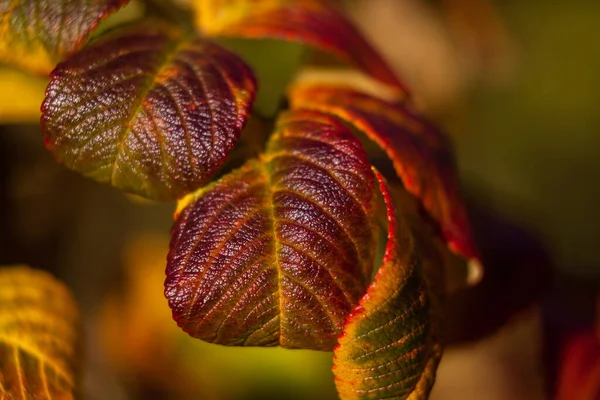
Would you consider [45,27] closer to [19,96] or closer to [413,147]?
[19,96]

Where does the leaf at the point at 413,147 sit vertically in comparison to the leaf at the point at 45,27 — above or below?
below

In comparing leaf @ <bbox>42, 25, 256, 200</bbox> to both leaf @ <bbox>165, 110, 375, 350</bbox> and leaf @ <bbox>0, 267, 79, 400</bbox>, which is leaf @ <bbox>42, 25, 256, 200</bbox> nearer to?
leaf @ <bbox>165, 110, 375, 350</bbox>

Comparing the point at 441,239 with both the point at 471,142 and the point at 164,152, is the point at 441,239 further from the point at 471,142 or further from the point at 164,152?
the point at 471,142

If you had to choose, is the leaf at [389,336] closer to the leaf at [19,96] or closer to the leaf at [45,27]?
the leaf at [45,27]

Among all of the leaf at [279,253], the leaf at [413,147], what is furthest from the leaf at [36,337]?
the leaf at [413,147]

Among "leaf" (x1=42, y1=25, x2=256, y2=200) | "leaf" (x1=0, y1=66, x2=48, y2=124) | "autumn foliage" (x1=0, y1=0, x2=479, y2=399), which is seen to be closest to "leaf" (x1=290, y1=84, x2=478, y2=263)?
"autumn foliage" (x1=0, y1=0, x2=479, y2=399)

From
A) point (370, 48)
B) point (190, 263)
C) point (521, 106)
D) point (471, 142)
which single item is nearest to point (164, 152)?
point (190, 263)
